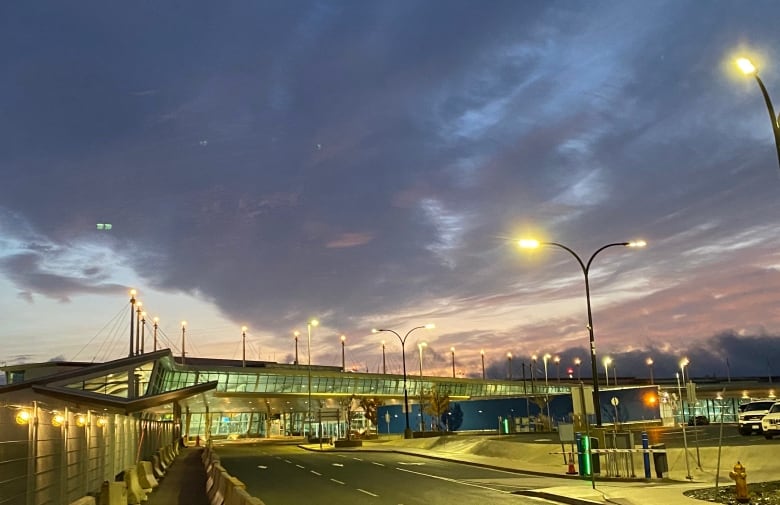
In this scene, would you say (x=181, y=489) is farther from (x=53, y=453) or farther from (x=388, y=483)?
(x=53, y=453)

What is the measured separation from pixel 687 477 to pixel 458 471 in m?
11.5

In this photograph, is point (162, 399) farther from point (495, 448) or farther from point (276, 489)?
point (495, 448)

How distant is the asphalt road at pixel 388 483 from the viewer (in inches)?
866

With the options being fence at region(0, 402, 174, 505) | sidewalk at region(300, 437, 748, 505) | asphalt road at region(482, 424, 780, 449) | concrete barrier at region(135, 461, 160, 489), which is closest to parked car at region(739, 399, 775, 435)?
asphalt road at region(482, 424, 780, 449)

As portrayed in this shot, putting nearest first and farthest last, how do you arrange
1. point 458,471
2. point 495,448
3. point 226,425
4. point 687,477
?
1. point 687,477
2. point 458,471
3. point 495,448
4. point 226,425

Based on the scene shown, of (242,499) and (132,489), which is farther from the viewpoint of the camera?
(132,489)

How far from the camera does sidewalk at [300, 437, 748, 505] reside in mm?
19781

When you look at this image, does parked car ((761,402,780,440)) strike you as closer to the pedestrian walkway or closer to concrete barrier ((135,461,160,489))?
the pedestrian walkway

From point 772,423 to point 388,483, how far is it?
72.0 feet

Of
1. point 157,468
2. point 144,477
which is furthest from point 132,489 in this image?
point 157,468

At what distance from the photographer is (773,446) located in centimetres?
2697

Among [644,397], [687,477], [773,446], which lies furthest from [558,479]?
[644,397]

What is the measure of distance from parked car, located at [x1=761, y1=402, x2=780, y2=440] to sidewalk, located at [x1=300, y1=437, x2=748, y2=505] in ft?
36.3

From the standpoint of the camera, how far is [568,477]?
28406 mm
